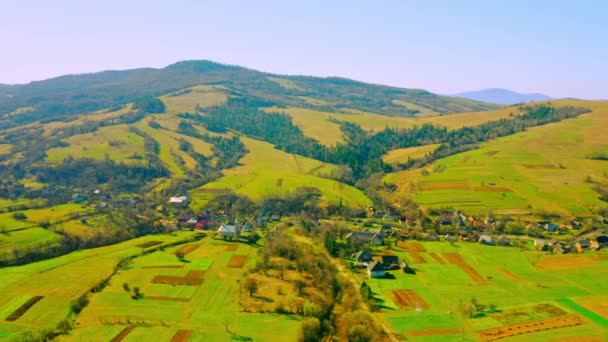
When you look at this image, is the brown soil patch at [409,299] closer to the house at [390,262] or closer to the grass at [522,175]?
the house at [390,262]

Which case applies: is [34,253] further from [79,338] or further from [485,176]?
[485,176]

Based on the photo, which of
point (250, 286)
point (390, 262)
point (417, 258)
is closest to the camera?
point (250, 286)

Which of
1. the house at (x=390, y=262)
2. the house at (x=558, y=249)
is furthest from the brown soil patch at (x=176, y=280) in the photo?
the house at (x=558, y=249)

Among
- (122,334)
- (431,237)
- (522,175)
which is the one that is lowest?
(431,237)

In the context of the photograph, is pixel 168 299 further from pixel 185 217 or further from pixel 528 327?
pixel 185 217

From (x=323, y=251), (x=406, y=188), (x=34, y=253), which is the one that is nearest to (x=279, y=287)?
(x=323, y=251)

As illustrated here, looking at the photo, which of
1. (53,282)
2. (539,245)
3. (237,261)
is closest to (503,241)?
(539,245)

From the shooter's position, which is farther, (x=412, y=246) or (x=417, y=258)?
(x=412, y=246)
